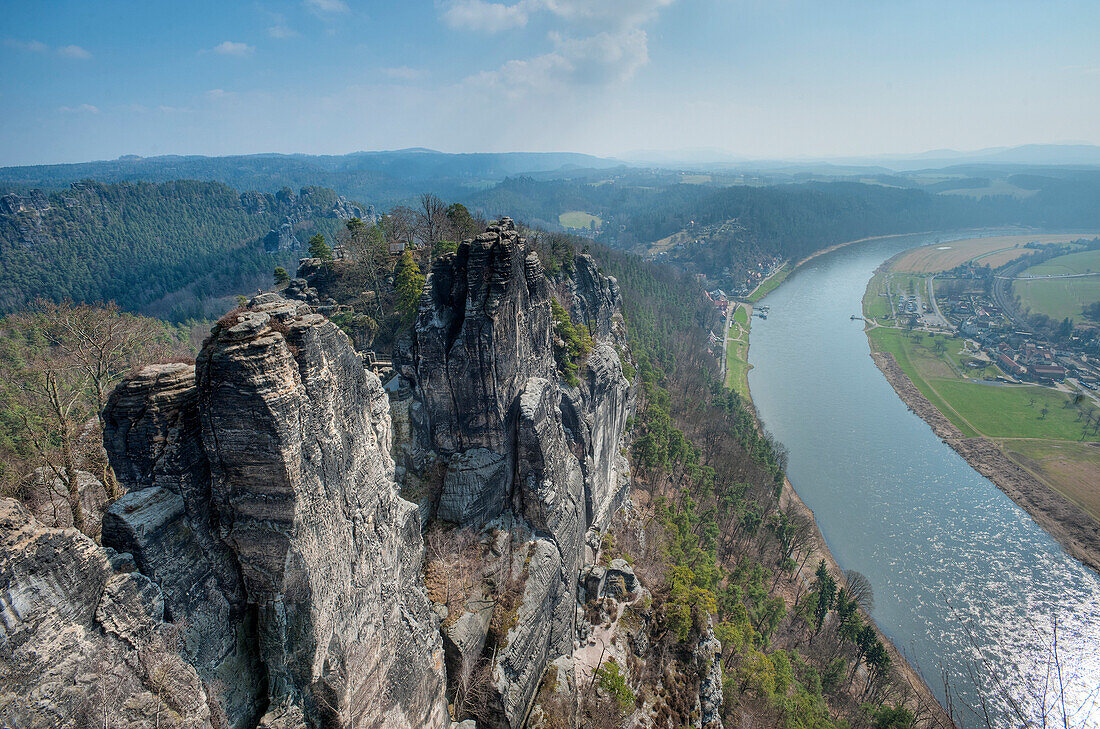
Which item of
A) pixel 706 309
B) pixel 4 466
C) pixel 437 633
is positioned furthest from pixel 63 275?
pixel 706 309

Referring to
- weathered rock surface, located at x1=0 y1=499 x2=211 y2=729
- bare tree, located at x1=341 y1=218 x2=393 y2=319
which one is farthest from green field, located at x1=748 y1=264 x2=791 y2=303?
weathered rock surface, located at x1=0 y1=499 x2=211 y2=729

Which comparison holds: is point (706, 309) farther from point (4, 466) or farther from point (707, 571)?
point (4, 466)

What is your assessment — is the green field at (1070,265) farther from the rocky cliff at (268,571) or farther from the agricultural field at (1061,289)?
the rocky cliff at (268,571)

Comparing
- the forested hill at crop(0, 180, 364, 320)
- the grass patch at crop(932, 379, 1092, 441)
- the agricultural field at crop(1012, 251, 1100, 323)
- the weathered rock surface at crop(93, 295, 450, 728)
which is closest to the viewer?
the weathered rock surface at crop(93, 295, 450, 728)

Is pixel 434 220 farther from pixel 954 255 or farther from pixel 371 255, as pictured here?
pixel 954 255

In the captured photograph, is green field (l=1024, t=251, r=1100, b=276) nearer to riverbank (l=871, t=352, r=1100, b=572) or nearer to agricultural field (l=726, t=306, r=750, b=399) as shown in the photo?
agricultural field (l=726, t=306, r=750, b=399)

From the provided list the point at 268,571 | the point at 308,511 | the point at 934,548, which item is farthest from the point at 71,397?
the point at 934,548
